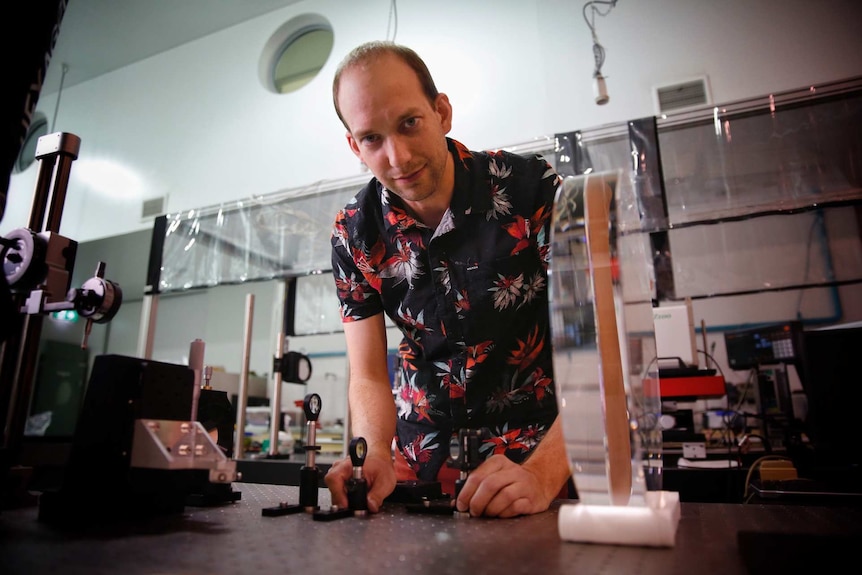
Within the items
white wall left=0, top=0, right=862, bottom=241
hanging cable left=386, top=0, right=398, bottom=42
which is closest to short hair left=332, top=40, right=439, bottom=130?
white wall left=0, top=0, right=862, bottom=241

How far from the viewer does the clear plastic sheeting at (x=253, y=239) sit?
297 cm

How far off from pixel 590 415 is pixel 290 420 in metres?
3.69

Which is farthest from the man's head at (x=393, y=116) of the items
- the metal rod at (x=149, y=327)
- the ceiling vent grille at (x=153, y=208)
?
the ceiling vent grille at (x=153, y=208)

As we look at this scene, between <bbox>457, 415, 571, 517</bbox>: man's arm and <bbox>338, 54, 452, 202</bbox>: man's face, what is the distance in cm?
56

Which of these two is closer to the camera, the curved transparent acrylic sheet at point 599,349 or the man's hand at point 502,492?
the curved transparent acrylic sheet at point 599,349

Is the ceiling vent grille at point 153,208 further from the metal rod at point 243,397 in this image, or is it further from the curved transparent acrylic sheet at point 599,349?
the curved transparent acrylic sheet at point 599,349

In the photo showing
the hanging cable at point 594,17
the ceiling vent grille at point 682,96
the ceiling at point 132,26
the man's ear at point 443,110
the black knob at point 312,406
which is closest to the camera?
the black knob at point 312,406

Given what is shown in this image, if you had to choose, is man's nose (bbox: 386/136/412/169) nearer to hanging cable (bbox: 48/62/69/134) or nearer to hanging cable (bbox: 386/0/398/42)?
hanging cable (bbox: 386/0/398/42)

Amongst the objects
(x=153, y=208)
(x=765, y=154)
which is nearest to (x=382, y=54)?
(x=765, y=154)

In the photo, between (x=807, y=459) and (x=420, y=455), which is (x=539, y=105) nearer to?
(x=807, y=459)

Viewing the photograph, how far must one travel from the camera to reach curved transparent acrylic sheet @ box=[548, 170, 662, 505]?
515mm

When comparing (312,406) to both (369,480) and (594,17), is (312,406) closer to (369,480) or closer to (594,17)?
(369,480)

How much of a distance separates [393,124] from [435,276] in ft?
1.03

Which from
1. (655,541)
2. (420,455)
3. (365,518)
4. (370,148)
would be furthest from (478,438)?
(370,148)
